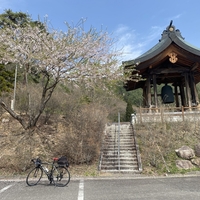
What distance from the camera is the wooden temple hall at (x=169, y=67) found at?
33.7 ft

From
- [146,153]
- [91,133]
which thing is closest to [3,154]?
[91,133]

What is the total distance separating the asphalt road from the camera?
435 cm

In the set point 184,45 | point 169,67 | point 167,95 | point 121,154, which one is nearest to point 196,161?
point 121,154

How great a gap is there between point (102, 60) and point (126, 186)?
6127 millimetres

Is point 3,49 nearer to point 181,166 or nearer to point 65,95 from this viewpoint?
point 65,95

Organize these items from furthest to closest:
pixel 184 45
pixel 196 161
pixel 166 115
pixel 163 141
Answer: pixel 184 45
pixel 166 115
pixel 163 141
pixel 196 161

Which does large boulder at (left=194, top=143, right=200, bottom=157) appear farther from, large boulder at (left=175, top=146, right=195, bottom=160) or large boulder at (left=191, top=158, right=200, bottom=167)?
large boulder at (left=191, top=158, right=200, bottom=167)

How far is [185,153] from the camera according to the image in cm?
752

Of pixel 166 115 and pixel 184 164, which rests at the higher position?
pixel 166 115

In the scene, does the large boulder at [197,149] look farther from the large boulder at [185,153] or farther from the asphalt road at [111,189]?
the asphalt road at [111,189]

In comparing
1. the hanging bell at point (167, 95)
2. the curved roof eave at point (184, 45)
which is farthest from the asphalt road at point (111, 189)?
the curved roof eave at point (184, 45)

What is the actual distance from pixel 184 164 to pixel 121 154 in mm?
2513

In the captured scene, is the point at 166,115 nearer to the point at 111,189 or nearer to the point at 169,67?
the point at 169,67

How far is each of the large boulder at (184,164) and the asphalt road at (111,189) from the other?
84 centimetres
